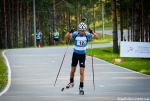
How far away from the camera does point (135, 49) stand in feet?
106

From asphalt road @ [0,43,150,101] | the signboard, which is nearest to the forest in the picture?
the signboard

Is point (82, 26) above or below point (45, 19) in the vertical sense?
below

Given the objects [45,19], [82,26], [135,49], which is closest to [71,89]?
[82,26]

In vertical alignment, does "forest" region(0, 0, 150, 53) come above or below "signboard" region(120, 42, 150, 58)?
above

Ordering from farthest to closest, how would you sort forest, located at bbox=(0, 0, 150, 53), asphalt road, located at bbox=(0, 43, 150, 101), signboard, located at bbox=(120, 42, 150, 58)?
1. forest, located at bbox=(0, 0, 150, 53)
2. signboard, located at bbox=(120, 42, 150, 58)
3. asphalt road, located at bbox=(0, 43, 150, 101)

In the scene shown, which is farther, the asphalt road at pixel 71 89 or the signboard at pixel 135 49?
the signboard at pixel 135 49

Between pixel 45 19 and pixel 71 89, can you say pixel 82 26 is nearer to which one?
pixel 71 89

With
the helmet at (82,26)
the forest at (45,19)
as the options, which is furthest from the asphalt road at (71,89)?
the forest at (45,19)

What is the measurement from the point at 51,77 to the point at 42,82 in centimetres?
195

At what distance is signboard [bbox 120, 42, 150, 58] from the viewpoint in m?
32.0

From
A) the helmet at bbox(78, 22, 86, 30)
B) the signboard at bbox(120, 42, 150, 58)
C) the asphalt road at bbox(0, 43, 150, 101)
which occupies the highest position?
the helmet at bbox(78, 22, 86, 30)

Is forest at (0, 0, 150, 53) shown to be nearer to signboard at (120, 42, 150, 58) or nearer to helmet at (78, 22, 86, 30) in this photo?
signboard at (120, 42, 150, 58)

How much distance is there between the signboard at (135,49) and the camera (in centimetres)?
3203

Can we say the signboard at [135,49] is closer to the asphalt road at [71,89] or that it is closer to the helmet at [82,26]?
the asphalt road at [71,89]
